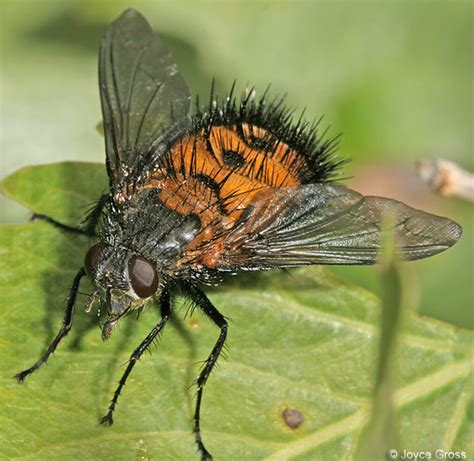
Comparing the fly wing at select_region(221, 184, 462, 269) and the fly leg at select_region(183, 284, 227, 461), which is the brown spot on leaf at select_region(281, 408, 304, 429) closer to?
the fly leg at select_region(183, 284, 227, 461)

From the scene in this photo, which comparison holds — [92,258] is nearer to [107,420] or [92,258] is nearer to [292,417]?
[107,420]

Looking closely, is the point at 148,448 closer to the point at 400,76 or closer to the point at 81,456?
the point at 81,456

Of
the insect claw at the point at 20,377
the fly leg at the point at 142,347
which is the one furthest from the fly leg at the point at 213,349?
the insect claw at the point at 20,377

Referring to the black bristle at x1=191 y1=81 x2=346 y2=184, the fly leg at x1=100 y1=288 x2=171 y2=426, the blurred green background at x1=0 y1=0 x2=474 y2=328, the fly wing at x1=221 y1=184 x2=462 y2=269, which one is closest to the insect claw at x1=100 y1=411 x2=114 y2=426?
the fly leg at x1=100 y1=288 x2=171 y2=426

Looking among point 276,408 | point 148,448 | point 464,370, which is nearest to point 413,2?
point 464,370

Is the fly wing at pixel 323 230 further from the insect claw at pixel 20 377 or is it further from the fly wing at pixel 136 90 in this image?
the insect claw at pixel 20 377

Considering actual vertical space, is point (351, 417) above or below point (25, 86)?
below

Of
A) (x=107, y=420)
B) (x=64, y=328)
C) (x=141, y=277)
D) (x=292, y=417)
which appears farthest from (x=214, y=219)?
(x=107, y=420)
